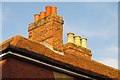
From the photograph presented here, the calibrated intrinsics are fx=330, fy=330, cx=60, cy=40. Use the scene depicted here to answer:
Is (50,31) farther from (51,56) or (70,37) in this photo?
(70,37)

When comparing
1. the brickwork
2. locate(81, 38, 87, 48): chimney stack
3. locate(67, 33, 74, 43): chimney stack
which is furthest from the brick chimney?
locate(81, 38, 87, 48): chimney stack

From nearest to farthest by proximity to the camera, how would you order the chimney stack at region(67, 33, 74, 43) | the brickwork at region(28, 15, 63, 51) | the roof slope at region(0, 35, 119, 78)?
the roof slope at region(0, 35, 119, 78) → the brickwork at region(28, 15, 63, 51) → the chimney stack at region(67, 33, 74, 43)

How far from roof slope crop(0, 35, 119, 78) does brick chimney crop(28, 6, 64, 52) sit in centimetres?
113

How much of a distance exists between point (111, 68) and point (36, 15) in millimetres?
5040

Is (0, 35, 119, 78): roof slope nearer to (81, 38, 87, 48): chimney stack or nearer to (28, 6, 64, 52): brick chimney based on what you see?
(28, 6, 64, 52): brick chimney

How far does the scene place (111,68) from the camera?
17953mm

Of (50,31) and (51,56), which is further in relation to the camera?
(50,31)

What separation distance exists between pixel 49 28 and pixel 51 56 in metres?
3.10

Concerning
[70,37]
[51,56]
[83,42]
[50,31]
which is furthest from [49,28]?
[83,42]

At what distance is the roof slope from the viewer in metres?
13.4

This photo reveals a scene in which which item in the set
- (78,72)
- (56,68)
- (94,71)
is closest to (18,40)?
(56,68)

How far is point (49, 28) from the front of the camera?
17062mm

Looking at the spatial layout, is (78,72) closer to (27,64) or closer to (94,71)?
(94,71)

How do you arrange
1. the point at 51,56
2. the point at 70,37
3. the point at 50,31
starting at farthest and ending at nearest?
the point at 70,37
the point at 50,31
the point at 51,56
